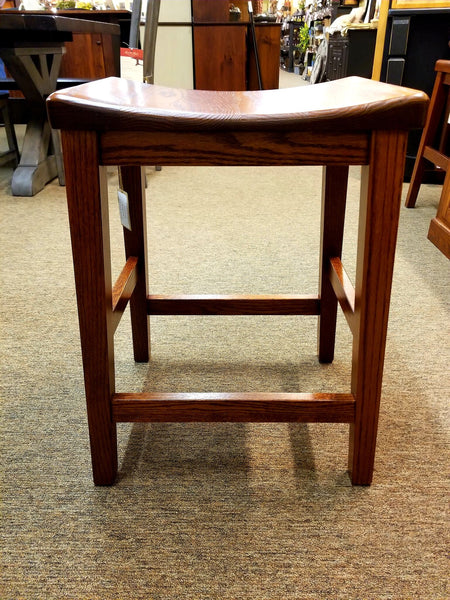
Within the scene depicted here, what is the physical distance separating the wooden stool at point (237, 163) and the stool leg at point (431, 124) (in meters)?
1.34

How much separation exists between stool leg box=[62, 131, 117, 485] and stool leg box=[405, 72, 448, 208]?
1.77 metres

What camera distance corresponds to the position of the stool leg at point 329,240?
0.99 meters

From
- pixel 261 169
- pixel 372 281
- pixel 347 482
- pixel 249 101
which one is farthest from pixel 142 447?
pixel 261 169

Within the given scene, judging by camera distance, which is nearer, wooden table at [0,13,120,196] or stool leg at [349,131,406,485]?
stool leg at [349,131,406,485]

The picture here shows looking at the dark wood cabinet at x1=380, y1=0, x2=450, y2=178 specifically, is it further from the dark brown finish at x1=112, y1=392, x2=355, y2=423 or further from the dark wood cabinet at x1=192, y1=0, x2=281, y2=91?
the dark wood cabinet at x1=192, y1=0, x2=281, y2=91

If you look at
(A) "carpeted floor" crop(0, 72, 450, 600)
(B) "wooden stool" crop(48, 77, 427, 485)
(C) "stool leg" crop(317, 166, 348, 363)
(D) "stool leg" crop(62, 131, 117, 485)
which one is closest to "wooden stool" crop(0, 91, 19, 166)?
(A) "carpeted floor" crop(0, 72, 450, 600)

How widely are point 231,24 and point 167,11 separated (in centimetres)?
55

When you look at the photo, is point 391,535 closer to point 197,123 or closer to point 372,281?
point 372,281

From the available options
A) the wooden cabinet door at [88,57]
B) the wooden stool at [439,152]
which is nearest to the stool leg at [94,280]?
the wooden stool at [439,152]

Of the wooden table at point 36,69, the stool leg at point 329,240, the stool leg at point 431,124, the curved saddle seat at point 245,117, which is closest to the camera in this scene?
the curved saddle seat at point 245,117

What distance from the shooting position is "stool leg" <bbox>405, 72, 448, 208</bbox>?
6.70 feet

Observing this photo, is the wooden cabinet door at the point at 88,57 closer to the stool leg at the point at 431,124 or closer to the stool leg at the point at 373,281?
the stool leg at the point at 431,124

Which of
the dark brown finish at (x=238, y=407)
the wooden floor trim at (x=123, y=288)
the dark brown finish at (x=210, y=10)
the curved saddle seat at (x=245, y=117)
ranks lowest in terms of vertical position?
the dark brown finish at (x=238, y=407)

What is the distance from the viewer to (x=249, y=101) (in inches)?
31.5
